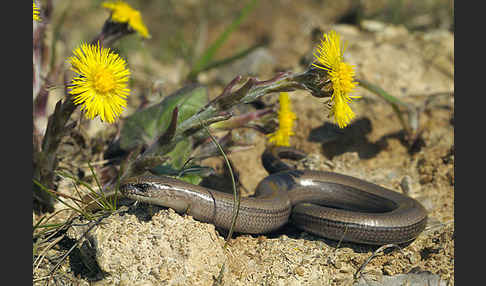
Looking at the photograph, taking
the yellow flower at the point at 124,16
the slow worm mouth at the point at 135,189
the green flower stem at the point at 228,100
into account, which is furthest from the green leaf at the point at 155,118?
the slow worm mouth at the point at 135,189

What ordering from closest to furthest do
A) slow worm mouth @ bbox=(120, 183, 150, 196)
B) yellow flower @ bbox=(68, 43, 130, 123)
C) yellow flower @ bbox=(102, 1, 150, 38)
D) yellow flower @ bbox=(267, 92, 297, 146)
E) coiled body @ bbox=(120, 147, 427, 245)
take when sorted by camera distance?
yellow flower @ bbox=(68, 43, 130, 123) → slow worm mouth @ bbox=(120, 183, 150, 196) → coiled body @ bbox=(120, 147, 427, 245) → yellow flower @ bbox=(267, 92, 297, 146) → yellow flower @ bbox=(102, 1, 150, 38)

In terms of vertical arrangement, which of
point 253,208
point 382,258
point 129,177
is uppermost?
point 129,177

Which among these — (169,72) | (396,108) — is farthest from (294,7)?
(396,108)

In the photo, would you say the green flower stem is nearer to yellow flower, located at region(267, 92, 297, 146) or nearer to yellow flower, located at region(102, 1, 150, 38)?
yellow flower, located at region(267, 92, 297, 146)

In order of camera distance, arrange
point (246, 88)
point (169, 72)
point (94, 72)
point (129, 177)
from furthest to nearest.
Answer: point (169, 72)
point (129, 177)
point (246, 88)
point (94, 72)

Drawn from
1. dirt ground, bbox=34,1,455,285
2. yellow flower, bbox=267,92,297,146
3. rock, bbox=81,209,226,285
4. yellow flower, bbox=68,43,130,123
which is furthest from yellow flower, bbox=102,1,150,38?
rock, bbox=81,209,226,285

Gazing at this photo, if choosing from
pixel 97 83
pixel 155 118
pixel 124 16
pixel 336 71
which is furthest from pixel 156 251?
pixel 124 16

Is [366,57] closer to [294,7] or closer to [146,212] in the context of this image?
[294,7]

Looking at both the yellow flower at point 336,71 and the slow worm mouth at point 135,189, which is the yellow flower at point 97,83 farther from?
the yellow flower at point 336,71
